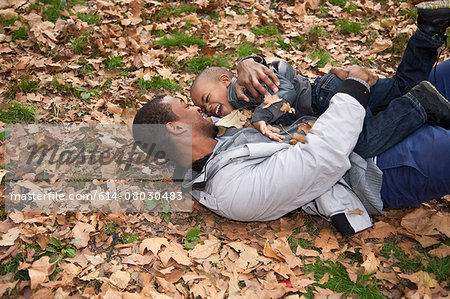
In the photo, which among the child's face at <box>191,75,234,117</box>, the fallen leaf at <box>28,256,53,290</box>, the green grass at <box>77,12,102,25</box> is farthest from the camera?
the green grass at <box>77,12,102,25</box>

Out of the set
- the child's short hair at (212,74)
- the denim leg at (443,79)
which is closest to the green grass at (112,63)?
the child's short hair at (212,74)

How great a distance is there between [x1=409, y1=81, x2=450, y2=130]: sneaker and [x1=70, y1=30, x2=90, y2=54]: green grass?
4812 mm

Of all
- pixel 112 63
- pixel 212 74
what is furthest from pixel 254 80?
pixel 112 63

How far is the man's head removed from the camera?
147 inches

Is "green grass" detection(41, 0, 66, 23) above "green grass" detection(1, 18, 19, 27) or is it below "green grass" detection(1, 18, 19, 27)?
above

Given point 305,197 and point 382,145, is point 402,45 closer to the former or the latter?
point 382,145

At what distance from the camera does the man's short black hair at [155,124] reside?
12.4 feet

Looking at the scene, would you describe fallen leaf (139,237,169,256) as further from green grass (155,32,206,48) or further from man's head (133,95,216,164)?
green grass (155,32,206,48)

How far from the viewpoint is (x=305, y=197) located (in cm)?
327

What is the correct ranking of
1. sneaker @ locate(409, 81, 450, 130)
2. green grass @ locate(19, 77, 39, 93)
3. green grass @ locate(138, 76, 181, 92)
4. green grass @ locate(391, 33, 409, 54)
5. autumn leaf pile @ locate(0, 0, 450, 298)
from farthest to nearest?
green grass @ locate(391, 33, 409, 54), green grass @ locate(138, 76, 181, 92), green grass @ locate(19, 77, 39, 93), sneaker @ locate(409, 81, 450, 130), autumn leaf pile @ locate(0, 0, 450, 298)

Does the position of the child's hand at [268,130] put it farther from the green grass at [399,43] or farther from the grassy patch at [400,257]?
the green grass at [399,43]

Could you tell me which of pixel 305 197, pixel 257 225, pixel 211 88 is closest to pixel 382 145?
pixel 305 197

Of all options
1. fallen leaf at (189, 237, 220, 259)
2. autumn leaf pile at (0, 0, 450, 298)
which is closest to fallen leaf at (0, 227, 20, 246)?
autumn leaf pile at (0, 0, 450, 298)

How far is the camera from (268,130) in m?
3.62
